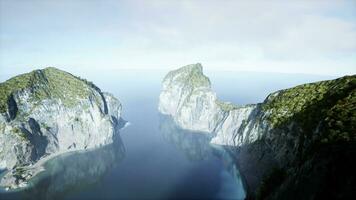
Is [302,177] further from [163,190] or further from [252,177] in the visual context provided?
[163,190]

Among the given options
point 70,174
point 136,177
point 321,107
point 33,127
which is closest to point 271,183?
point 321,107

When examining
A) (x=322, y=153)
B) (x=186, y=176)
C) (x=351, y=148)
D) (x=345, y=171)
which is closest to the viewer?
(x=345, y=171)

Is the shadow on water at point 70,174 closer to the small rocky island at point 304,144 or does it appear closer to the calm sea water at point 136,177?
the calm sea water at point 136,177

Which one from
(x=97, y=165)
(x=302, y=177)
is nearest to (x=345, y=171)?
(x=302, y=177)

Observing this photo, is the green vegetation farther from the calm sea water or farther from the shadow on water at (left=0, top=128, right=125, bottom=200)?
the shadow on water at (left=0, top=128, right=125, bottom=200)

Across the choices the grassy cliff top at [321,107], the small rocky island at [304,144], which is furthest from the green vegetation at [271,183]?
the grassy cliff top at [321,107]

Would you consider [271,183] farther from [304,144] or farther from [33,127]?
[33,127]
